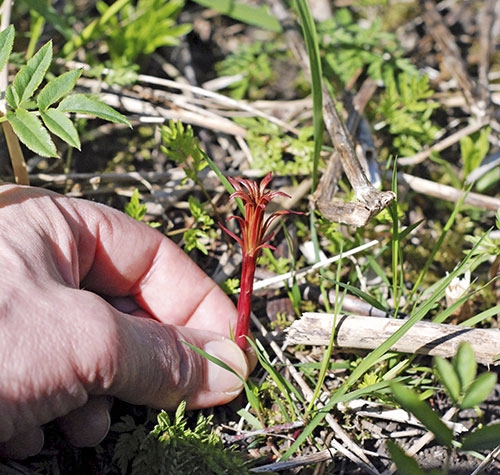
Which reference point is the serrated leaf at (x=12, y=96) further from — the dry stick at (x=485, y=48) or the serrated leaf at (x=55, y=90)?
the dry stick at (x=485, y=48)

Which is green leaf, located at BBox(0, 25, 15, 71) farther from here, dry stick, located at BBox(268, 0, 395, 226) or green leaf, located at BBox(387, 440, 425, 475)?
green leaf, located at BBox(387, 440, 425, 475)

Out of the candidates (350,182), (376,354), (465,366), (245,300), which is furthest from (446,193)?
(465,366)

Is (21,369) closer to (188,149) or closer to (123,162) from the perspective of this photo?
(188,149)

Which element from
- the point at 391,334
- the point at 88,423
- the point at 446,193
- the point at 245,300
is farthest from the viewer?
the point at 446,193

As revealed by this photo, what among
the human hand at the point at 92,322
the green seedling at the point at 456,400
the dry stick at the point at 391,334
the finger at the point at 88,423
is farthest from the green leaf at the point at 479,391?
the finger at the point at 88,423

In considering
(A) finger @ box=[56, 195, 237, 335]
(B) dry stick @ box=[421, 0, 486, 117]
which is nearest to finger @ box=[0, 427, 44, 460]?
(A) finger @ box=[56, 195, 237, 335]

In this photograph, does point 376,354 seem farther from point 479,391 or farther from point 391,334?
point 479,391
